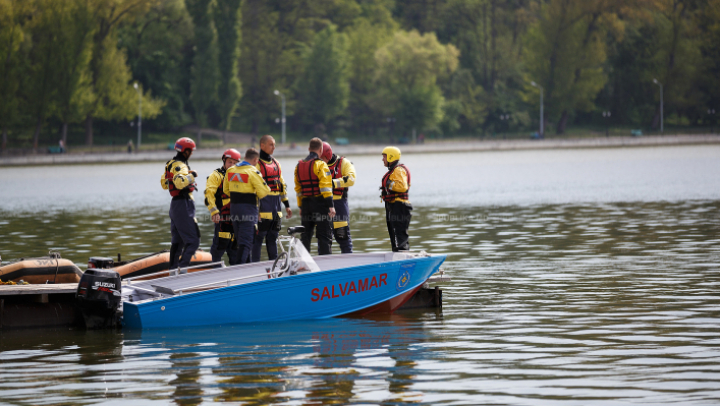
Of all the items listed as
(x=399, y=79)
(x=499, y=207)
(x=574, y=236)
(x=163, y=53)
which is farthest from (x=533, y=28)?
(x=574, y=236)

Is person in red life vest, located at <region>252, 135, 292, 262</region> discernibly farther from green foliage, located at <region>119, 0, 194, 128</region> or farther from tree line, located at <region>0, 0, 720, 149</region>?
green foliage, located at <region>119, 0, 194, 128</region>

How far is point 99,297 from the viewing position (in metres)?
11.4

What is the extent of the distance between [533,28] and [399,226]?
99.7 metres

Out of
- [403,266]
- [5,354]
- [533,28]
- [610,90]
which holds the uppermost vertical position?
[533,28]

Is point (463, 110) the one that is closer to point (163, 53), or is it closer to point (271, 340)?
point (163, 53)

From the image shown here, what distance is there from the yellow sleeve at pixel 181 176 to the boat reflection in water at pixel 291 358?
212 cm

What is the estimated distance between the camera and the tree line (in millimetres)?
92312

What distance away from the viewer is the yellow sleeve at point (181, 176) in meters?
12.6

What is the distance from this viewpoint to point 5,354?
409 inches

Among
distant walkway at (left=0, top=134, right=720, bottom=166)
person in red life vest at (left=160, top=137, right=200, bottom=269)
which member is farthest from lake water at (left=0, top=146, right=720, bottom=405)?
distant walkway at (left=0, top=134, right=720, bottom=166)

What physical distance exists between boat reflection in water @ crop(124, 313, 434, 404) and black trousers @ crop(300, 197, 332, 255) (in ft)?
6.50

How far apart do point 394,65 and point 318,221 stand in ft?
305

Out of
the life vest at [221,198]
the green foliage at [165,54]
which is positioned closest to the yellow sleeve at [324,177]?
the life vest at [221,198]

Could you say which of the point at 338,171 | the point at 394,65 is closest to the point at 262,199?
the point at 338,171
